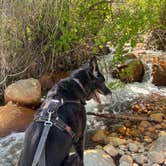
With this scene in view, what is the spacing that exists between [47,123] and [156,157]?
249 centimetres

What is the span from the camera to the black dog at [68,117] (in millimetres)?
3100

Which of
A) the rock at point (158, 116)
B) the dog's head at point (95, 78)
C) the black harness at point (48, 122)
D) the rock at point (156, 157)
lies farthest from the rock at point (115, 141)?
the black harness at point (48, 122)

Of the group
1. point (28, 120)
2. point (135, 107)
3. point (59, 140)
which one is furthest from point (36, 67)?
point (59, 140)

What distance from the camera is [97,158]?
16.3ft

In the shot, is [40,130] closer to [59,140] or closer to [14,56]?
[59,140]

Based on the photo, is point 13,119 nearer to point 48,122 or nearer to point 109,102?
point 109,102

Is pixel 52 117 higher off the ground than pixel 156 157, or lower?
higher

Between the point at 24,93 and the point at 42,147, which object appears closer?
the point at 42,147

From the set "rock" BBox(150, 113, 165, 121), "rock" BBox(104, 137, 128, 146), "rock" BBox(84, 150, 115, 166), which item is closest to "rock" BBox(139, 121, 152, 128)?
"rock" BBox(150, 113, 165, 121)

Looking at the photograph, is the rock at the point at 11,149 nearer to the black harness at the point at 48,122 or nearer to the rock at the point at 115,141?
the rock at the point at 115,141

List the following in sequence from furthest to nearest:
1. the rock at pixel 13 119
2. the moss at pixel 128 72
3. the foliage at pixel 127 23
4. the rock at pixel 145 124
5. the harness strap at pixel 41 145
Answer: the moss at pixel 128 72, the foliage at pixel 127 23, the rock at pixel 145 124, the rock at pixel 13 119, the harness strap at pixel 41 145

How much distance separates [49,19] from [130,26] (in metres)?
1.74

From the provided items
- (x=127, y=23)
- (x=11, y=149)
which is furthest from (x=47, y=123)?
(x=127, y=23)

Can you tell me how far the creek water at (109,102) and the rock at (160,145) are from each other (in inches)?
48.2
